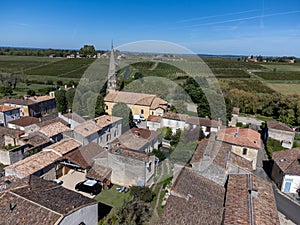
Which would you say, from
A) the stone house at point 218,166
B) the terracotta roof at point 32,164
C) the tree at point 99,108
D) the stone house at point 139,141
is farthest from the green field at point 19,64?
the stone house at point 218,166

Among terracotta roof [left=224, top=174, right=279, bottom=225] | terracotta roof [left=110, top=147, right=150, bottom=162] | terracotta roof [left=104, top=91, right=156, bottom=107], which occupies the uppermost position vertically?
terracotta roof [left=104, top=91, right=156, bottom=107]

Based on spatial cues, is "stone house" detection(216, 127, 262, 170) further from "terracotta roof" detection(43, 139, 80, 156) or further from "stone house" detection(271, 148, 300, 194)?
"terracotta roof" detection(43, 139, 80, 156)

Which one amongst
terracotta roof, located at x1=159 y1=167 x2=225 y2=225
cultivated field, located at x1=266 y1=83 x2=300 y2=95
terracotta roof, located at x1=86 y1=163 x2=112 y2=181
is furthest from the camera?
cultivated field, located at x1=266 y1=83 x2=300 y2=95

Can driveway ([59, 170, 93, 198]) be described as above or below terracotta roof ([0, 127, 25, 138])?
below

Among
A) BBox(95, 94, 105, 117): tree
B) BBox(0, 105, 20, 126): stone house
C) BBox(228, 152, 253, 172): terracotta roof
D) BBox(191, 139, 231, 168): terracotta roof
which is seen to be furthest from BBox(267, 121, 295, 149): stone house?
BBox(0, 105, 20, 126): stone house

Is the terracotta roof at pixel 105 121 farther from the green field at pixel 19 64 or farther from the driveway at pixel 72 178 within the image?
the green field at pixel 19 64

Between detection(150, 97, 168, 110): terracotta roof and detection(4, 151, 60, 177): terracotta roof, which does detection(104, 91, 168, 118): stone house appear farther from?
detection(4, 151, 60, 177): terracotta roof

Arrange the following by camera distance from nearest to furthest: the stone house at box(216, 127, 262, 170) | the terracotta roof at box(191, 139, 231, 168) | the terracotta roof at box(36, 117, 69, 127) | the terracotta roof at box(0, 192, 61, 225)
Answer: the terracotta roof at box(0, 192, 61, 225), the terracotta roof at box(191, 139, 231, 168), the stone house at box(216, 127, 262, 170), the terracotta roof at box(36, 117, 69, 127)

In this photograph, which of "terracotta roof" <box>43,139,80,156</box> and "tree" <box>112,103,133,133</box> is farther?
"tree" <box>112,103,133,133</box>

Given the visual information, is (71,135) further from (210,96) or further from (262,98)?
(262,98)

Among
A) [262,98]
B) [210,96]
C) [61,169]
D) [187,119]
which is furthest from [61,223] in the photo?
[262,98]
